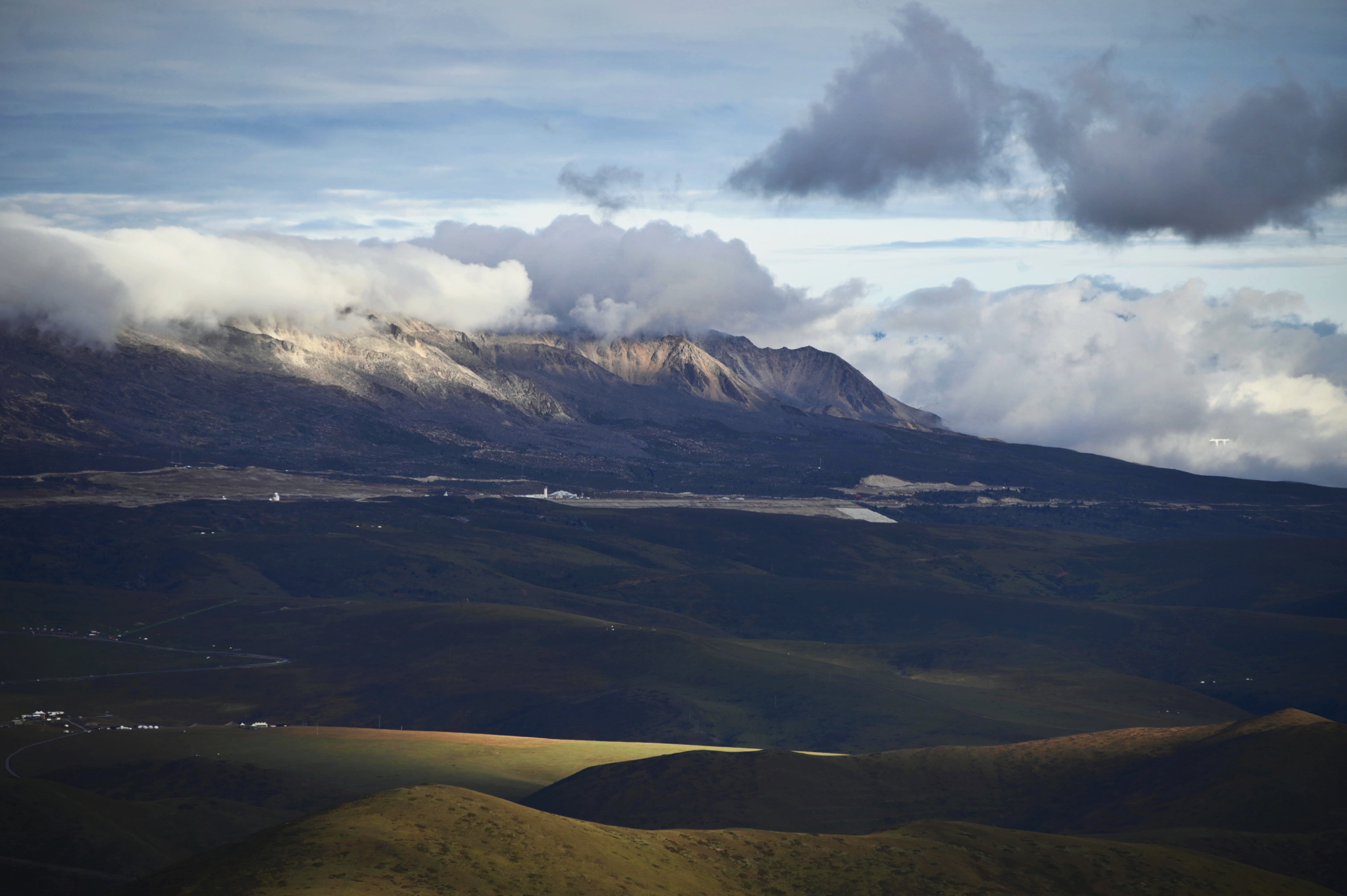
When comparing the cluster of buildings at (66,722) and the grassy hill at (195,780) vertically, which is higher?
the grassy hill at (195,780)

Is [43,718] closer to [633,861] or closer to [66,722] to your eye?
[66,722]

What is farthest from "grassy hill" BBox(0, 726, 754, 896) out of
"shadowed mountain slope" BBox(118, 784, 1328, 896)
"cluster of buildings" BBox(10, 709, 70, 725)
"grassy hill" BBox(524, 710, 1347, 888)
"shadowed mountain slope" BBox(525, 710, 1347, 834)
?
"shadowed mountain slope" BBox(118, 784, 1328, 896)

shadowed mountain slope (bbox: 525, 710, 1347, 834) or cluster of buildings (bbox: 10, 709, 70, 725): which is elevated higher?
shadowed mountain slope (bbox: 525, 710, 1347, 834)

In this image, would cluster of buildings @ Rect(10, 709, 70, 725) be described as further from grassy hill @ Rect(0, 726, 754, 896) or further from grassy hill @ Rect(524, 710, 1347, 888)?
grassy hill @ Rect(524, 710, 1347, 888)

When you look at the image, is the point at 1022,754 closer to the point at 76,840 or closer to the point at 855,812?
the point at 855,812

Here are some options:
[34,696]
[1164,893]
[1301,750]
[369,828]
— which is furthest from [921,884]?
[34,696]

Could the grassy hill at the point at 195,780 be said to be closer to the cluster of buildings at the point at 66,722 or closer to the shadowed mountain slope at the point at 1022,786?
the cluster of buildings at the point at 66,722

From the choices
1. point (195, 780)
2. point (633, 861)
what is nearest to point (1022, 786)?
point (633, 861)

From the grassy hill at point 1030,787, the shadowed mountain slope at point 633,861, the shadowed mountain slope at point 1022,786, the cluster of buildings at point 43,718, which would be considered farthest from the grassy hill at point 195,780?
the shadowed mountain slope at point 633,861
